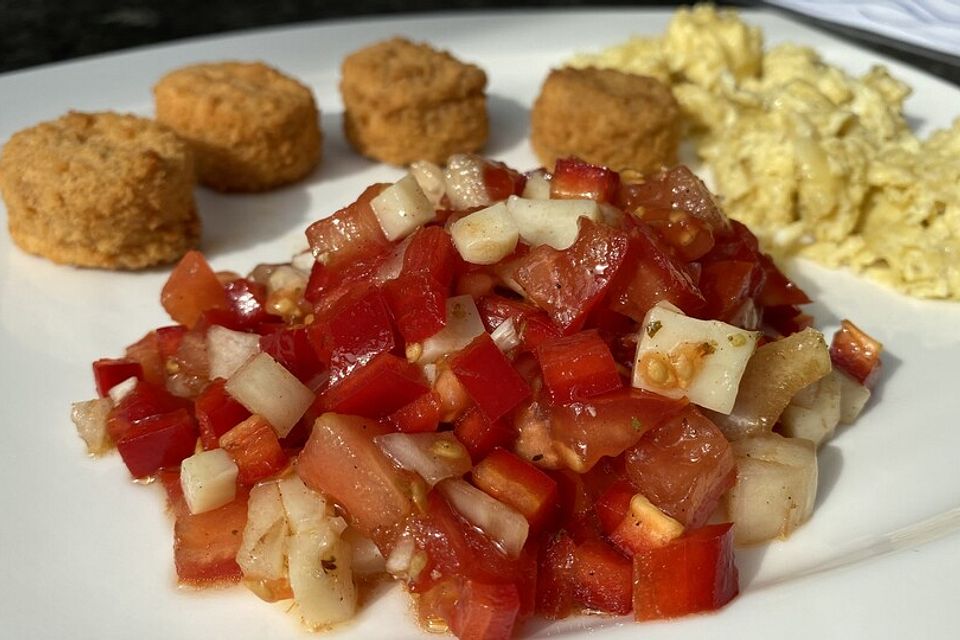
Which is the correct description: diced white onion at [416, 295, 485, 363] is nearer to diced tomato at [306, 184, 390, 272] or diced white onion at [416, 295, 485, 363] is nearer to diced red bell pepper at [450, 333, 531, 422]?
diced red bell pepper at [450, 333, 531, 422]

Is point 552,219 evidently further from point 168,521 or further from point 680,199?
point 168,521

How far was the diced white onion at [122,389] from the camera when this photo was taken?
2.37 meters

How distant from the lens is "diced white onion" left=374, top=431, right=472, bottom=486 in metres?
1.96

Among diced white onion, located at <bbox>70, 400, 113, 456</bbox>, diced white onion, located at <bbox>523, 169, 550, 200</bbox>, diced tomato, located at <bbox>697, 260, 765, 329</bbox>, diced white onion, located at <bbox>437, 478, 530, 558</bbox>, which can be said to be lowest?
diced white onion, located at <bbox>70, 400, 113, 456</bbox>

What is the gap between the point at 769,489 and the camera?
209 centimetres

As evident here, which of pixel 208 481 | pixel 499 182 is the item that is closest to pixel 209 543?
pixel 208 481

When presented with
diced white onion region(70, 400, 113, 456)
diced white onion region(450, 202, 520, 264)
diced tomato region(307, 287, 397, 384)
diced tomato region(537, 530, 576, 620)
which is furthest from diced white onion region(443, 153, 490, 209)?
diced white onion region(70, 400, 113, 456)

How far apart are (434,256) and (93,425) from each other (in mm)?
965

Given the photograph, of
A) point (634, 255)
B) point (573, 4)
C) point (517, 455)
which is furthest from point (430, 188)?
point (573, 4)

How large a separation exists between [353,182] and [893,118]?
204cm

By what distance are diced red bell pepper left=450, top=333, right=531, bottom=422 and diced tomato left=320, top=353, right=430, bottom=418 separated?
0.11 meters

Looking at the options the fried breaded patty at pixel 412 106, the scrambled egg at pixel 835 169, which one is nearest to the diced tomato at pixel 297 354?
the fried breaded patty at pixel 412 106

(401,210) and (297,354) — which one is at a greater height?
(401,210)

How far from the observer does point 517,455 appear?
2070 mm
